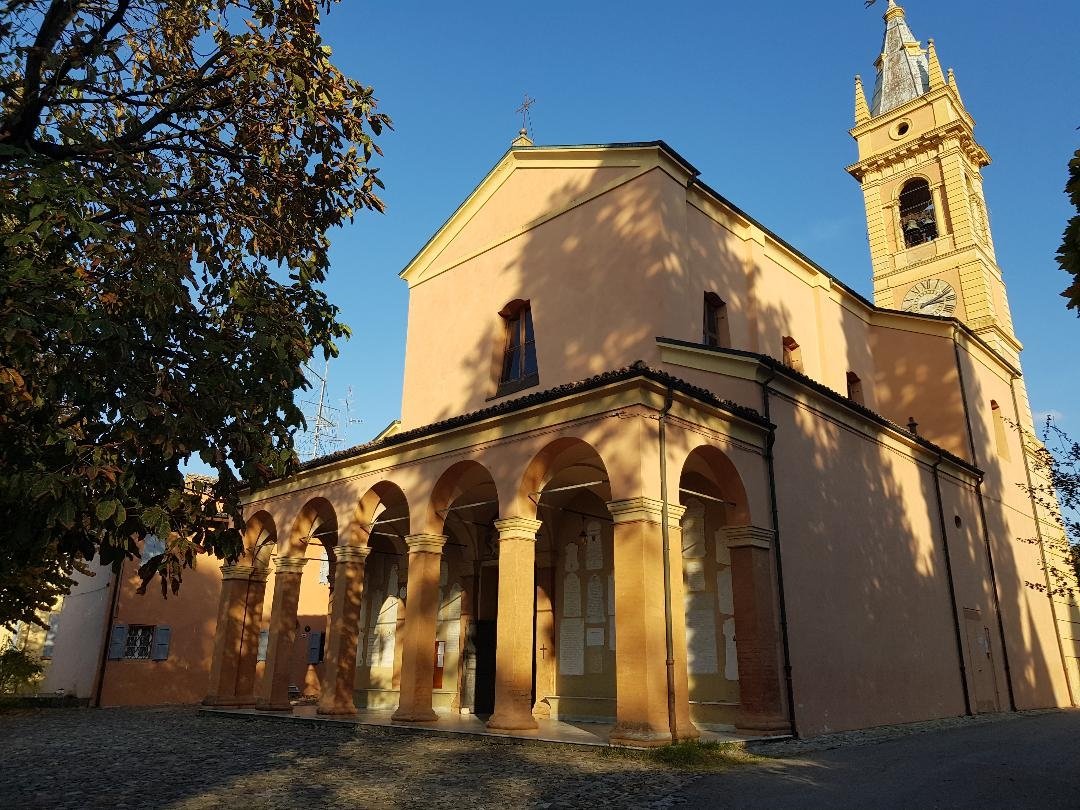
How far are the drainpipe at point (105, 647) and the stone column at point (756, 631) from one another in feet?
48.8

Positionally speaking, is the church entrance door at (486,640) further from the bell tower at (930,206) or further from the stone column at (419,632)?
the bell tower at (930,206)

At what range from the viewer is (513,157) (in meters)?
17.1

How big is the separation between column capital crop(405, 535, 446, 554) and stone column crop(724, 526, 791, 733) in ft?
15.3

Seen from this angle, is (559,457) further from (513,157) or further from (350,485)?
(513,157)

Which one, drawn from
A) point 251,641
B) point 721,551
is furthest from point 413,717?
point 251,641

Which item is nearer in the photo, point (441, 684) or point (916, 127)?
point (441, 684)

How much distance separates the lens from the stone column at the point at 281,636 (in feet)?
49.0

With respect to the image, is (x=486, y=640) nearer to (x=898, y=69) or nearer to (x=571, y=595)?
(x=571, y=595)

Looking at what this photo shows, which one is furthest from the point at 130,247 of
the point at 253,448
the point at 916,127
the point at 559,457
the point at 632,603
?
the point at 916,127

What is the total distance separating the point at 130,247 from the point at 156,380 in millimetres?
1418

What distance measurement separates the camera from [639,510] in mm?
10055

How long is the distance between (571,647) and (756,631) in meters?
4.58

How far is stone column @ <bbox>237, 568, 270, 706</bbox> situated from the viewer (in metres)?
16.1

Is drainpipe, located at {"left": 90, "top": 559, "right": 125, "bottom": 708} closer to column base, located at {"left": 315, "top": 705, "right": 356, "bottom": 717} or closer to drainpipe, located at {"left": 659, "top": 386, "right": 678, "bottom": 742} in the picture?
column base, located at {"left": 315, "top": 705, "right": 356, "bottom": 717}
